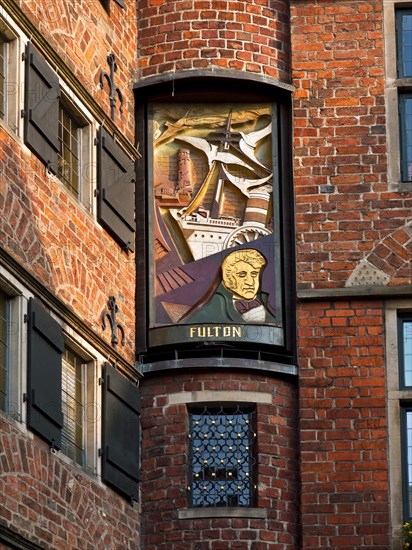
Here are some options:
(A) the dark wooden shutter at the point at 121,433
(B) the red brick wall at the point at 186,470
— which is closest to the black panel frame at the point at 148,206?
(B) the red brick wall at the point at 186,470

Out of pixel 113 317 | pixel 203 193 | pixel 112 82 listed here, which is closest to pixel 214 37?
pixel 112 82

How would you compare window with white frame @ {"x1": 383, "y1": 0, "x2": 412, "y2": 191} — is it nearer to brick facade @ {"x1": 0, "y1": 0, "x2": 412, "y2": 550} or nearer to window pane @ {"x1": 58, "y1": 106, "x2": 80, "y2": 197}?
brick facade @ {"x1": 0, "y1": 0, "x2": 412, "y2": 550}

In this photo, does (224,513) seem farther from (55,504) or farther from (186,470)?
(55,504)

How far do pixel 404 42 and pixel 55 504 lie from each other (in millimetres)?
6269

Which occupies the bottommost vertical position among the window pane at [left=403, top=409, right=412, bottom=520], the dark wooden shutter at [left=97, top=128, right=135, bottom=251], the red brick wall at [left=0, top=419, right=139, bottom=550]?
the red brick wall at [left=0, top=419, right=139, bottom=550]

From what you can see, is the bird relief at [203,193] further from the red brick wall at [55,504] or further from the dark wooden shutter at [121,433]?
the red brick wall at [55,504]

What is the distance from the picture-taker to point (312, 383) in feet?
61.9

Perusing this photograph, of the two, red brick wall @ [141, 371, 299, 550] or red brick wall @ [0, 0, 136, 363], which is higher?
red brick wall @ [0, 0, 136, 363]

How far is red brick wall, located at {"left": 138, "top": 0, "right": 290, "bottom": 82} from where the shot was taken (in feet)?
65.5

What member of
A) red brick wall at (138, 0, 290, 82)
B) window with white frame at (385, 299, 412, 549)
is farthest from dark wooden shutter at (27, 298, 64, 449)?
red brick wall at (138, 0, 290, 82)

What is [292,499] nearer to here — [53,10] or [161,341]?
[161,341]

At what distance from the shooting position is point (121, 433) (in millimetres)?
18344

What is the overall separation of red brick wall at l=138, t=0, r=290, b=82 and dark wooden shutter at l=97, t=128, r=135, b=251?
121 centimetres

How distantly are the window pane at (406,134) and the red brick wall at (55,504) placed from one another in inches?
167
